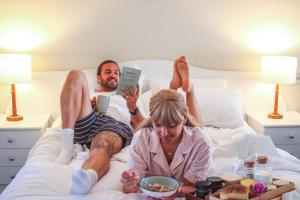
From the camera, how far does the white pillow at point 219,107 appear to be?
2.91 metres

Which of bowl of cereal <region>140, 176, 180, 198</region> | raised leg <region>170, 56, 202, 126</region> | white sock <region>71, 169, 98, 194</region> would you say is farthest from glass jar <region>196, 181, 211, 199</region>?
raised leg <region>170, 56, 202, 126</region>

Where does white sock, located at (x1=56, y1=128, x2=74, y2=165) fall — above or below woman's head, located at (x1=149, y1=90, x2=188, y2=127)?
below

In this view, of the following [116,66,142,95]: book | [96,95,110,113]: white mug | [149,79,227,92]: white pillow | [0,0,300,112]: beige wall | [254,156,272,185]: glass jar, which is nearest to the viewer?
[254,156,272,185]: glass jar

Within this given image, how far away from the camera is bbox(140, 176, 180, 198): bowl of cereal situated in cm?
160

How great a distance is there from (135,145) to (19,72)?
148 cm

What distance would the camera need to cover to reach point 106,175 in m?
2.02

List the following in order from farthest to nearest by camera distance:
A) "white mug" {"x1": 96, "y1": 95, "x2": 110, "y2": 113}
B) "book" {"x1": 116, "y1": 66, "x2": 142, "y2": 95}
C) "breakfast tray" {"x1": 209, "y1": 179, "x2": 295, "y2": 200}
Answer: "white mug" {"x1": 96, "y1": 95, "x2": 110, "y2": 113}
"book" {"x1": 116, "y1": 66, "x2": 142, "y2": 95}
"breakfast tray" {"x1": 209, "y1": 179, "x2": 295, "y2": 200}

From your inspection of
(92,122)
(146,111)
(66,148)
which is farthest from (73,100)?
(146,111)

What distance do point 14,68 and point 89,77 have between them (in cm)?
57

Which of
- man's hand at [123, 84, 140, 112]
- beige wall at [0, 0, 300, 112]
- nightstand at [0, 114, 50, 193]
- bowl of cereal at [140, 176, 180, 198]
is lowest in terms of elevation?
nightstand at [0, 114, 50, 193]

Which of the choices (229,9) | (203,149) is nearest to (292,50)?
(229,9)

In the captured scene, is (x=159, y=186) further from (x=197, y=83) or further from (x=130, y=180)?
(x=197, y=83)

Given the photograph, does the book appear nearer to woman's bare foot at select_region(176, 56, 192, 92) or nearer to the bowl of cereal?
woman's bare foot at select_region(176, 56, 192, 92)

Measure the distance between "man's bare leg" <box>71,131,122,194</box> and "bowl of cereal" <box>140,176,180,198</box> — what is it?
10.6 inches
